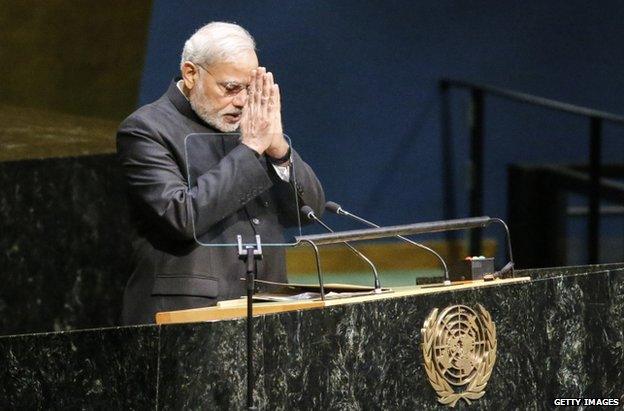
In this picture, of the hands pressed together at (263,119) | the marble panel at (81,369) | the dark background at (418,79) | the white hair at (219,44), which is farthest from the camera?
the dark background at (418,79)

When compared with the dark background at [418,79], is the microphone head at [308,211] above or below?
below

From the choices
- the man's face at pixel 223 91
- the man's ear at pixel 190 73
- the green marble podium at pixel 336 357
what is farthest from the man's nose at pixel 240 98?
the green marble podium at pixel 336 357

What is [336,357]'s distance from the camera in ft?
8.69

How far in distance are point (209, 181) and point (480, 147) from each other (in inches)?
114

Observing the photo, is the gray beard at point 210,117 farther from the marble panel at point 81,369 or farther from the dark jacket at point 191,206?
the marble panel at point 81,369

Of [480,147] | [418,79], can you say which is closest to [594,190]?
[480,147]

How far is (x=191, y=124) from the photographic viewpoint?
11.0ft

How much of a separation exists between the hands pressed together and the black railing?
247cm

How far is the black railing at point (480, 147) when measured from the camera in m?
5.57

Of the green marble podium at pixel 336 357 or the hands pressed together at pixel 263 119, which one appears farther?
the hands pressed together at pixel 263 119

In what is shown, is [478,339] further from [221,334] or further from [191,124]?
[191,124]

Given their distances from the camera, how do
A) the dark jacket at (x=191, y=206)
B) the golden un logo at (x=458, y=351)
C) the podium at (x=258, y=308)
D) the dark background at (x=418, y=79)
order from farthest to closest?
the dark background at (x=418, y=79) < the dark jacket at (x=191, y=206) < the golden un logo at (x=458, y=351) < the podium at (x=258, y=308)

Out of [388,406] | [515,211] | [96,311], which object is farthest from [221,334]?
[515,211]

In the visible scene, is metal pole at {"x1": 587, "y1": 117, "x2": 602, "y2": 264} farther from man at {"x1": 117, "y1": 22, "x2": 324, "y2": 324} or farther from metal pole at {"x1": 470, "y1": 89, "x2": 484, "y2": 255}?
man at {"x1": 117, "y1": 22, "x2": 324, "y2": 324}
